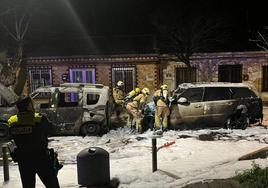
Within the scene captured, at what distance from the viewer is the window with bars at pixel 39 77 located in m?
22.3

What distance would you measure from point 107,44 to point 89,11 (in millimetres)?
4979

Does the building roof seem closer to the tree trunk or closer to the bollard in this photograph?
the tree trunk

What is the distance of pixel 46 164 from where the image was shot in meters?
5.73

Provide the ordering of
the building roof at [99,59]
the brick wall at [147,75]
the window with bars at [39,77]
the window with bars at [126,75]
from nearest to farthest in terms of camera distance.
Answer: the building roof at [99,59] < the brick wall at [147,75] < the window with bars at [126,75] < the window with bars at [39,77]

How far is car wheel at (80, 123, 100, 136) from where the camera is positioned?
39.8 feet

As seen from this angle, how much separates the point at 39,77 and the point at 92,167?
16.8 meters

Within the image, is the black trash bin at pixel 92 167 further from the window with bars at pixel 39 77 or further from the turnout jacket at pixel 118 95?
the window with bars at pixel 39 77

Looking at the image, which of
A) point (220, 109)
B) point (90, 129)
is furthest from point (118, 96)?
point (220, 109)

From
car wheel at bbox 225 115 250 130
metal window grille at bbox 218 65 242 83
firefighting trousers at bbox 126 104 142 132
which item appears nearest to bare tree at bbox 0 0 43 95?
firefighting trousers at bbox 126 104 142 132

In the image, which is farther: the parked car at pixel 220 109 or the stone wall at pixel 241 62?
the stone wall at pixel 241 62

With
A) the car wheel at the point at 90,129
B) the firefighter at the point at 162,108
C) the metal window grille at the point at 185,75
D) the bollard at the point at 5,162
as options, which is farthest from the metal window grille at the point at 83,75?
the bollard at the point at 5,162

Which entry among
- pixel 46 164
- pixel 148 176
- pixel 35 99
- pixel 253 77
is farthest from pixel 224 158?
pixel 253 77

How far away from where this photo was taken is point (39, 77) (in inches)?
884

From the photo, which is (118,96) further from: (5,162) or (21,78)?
(21,78)
